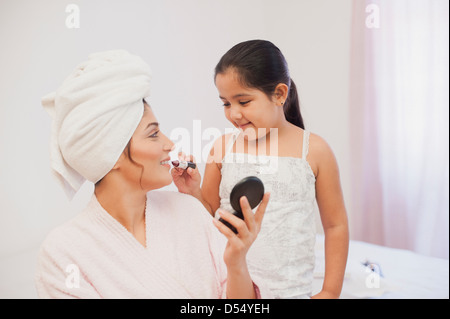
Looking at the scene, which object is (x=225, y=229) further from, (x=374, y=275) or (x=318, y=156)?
(x=374, y=275)

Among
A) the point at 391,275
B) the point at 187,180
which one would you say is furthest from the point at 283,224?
the point at 391,275

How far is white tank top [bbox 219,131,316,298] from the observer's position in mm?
773

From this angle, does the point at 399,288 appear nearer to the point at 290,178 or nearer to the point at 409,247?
the point at 290,178

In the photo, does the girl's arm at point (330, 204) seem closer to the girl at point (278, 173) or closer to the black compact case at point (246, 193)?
the girl at point (278, 173)

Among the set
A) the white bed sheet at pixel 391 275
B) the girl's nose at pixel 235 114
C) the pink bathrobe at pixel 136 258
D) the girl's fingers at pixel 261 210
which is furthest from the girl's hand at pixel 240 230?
the white bed sheet at pixel 391 275

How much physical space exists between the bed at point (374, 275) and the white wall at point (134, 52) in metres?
0.03

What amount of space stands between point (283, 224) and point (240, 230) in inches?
10.1

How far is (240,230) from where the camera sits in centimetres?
54

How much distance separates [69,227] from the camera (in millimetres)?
643

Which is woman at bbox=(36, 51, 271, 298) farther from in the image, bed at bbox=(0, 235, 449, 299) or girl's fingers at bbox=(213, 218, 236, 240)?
bed at bbox=(0, 235, 449, 299)

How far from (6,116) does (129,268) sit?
29.4 inches

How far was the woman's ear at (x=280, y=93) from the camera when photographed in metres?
0.75

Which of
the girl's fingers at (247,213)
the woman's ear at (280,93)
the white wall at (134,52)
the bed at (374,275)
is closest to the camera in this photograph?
the girl's fingers at (247,213)

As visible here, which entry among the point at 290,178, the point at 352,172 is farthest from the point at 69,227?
the point at 352,172
